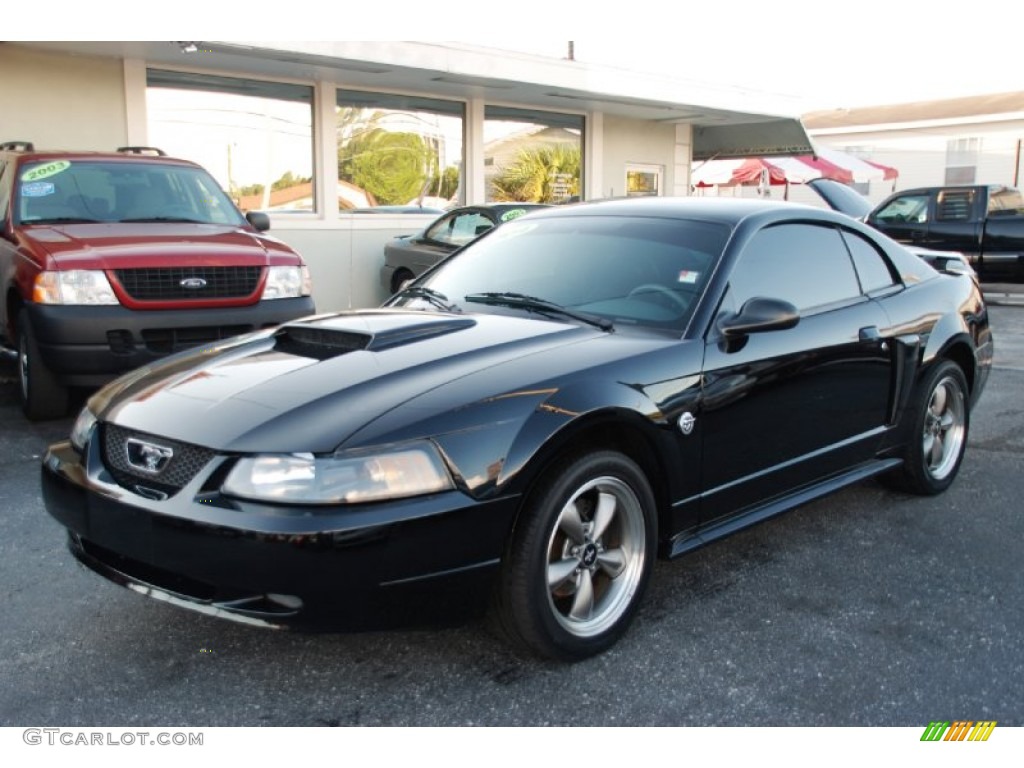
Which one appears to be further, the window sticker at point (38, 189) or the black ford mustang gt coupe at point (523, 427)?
the window sticker at point (38, 189)

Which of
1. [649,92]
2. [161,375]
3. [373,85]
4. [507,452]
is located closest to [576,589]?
[507,452]

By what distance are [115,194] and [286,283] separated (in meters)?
1.57

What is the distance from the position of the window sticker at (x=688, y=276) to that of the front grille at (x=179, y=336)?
132 inches

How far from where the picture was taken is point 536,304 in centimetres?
376

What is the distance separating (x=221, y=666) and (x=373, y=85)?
10.6 meters

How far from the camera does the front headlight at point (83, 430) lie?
10.2 ft

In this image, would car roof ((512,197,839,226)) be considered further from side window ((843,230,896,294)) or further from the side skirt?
the side skirt

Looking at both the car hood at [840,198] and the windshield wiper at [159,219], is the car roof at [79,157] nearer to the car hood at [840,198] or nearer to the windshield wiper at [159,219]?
the windshield wiper at [159,219]

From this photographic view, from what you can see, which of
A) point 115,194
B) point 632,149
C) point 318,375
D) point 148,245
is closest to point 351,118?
point 632,149

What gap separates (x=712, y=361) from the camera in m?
3.43

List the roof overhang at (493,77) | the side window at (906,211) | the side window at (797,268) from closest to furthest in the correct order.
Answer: the side window at (797,268) → the roof overhang at (493,77) → the side window at (906,211)

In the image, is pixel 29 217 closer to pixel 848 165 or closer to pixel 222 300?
pixel 222 300

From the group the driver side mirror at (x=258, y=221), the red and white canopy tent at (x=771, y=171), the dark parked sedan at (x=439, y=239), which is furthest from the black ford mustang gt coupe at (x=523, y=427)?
the red and white canopy tent at (x=771, y=171)

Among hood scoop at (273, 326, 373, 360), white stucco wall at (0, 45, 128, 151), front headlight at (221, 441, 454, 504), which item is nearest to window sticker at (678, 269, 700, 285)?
hood scoop at (273, 326, 373, 360)
